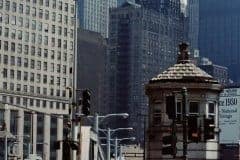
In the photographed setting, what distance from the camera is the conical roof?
23219 mm

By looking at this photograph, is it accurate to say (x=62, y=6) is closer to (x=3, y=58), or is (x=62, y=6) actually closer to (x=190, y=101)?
(x=3, y=58)

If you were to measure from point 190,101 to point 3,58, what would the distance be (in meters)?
146

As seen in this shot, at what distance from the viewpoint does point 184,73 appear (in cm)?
2353

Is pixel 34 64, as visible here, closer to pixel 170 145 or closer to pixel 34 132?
pixel 34 132

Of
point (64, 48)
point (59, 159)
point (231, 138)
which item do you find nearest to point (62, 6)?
point (64, 48)

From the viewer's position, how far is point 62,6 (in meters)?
179

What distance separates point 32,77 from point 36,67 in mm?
2522

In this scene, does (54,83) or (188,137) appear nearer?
(188,137)

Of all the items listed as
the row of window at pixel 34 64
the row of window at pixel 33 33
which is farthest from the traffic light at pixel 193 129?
the row of window at pixel 33 33

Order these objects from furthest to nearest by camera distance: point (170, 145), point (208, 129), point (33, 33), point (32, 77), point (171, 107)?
point (33, 33)
point (32, 77)
point (170, 145)
point (171, 107)
point (208, 129)

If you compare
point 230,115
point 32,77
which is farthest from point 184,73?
Result: point 230,115

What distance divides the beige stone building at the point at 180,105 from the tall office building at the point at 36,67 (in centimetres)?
13594

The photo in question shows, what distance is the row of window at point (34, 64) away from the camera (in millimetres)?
167750

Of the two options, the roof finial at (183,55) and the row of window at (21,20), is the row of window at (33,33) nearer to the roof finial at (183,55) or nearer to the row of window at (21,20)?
the row of window at (21,20)
